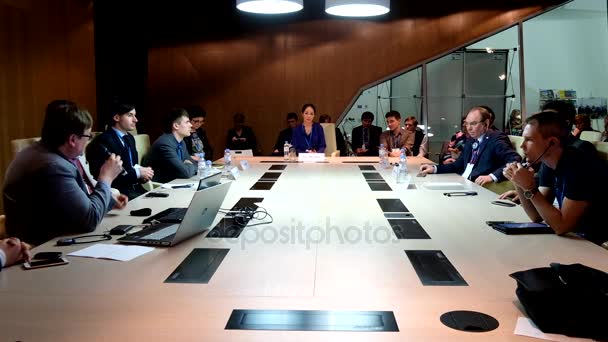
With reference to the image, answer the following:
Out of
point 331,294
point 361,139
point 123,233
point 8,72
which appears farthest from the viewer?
point 361,139

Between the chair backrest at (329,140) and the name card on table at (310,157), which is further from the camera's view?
the chair backrest at (329,140)

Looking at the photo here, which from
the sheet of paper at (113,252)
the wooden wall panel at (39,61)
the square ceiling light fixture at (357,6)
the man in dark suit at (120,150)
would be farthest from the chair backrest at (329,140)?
the sheet of paper at (113,252)

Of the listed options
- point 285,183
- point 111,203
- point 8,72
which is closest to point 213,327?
point 111,203

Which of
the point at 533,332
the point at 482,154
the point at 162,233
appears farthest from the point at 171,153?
the point at 533,332

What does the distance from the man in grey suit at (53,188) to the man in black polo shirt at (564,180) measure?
181 centimetres

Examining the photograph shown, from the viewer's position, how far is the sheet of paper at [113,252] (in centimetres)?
192

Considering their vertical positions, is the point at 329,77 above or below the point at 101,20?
below

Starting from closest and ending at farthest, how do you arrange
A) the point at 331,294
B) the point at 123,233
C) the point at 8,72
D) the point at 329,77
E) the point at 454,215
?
the point at 331,294 → the point at 123,233 → the point at 454,215 → the point at 8,72 → the point at 329,77

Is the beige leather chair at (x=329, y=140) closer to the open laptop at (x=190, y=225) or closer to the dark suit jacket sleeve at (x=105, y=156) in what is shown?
the dark suit jacket sleeve at (x=105, y=156)

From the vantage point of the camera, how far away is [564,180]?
7.72 feet

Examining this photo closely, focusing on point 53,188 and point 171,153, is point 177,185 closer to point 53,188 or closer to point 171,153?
point 171,153

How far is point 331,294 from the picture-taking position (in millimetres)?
1579

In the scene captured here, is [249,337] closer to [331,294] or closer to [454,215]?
[331,294]

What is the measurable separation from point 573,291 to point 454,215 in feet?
4.44
